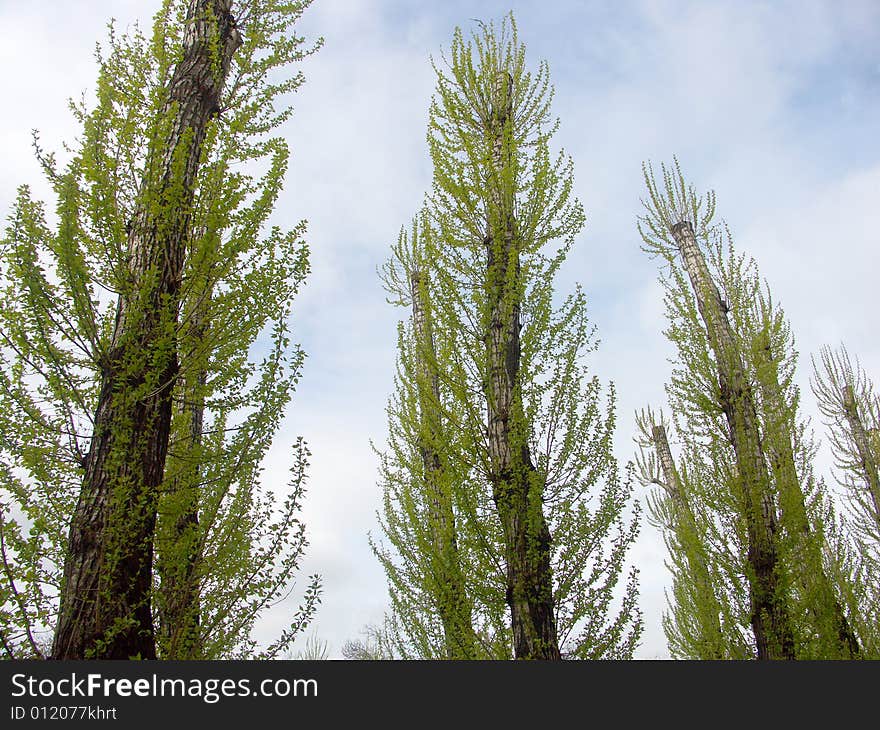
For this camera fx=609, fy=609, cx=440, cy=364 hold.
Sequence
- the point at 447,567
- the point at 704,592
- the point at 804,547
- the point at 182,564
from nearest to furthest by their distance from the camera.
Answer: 1. the point at 182,564
2. the point at 447,567
3. the point at 804,547
4. the point at 704,592

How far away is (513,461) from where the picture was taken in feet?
19.5

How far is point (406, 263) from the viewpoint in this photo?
37.6 ft

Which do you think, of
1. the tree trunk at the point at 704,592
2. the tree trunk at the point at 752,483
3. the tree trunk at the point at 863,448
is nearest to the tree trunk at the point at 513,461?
the tree trunk at the point at 704,592

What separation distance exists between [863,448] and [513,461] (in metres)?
11.8

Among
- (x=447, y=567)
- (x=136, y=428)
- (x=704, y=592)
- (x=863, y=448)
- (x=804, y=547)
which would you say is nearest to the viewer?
(x=136, y=428)

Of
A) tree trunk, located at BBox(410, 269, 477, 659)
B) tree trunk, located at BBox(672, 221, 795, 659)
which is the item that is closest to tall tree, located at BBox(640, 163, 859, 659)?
tree trunk, located at BBox(672, 221, 795, 659)

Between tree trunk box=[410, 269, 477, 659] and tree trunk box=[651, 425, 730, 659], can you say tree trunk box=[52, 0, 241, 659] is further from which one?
tree trunk box=[651, 425, 730, 659]

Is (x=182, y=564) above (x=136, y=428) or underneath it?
underneath

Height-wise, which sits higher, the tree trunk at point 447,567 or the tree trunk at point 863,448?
the tree trunk at point 863,448

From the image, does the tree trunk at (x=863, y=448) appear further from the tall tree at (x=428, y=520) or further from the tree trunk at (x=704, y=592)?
the tall tree at (x=428, y=520)

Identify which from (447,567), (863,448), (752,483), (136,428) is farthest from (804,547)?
(136,428)

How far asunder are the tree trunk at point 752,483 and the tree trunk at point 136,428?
746 cm

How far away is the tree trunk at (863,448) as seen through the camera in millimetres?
13180

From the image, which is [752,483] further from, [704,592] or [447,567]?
[447,567]
